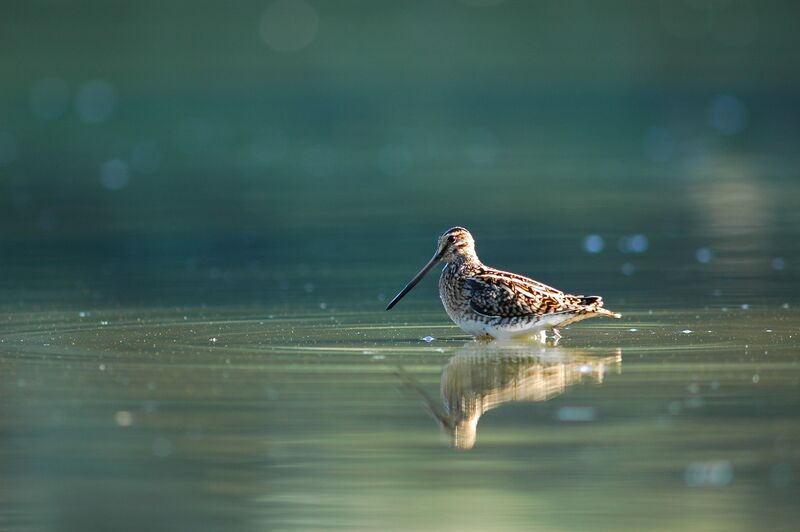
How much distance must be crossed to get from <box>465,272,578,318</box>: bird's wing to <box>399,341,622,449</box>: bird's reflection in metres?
0.21

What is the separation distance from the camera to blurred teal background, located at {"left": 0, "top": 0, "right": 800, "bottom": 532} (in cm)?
669

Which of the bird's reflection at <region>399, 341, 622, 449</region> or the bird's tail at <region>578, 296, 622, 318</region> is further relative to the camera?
the bird's tail at <region>578, 296, 622, 318</region>

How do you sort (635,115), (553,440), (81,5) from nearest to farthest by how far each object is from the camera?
(553,440) < (635,115) < (81,5)

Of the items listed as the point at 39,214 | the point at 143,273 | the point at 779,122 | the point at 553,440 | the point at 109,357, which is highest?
the point at 779,122

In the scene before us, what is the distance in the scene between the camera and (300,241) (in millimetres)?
16000

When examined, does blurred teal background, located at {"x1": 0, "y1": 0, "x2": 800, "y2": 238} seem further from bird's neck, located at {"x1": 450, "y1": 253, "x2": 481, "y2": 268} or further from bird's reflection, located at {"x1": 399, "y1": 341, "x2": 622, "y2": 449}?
bird's reflection, located at {"x1": 399, "y1": 341, "x2": 622, "y2": 449}

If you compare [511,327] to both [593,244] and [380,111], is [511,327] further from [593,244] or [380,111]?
[380,111]

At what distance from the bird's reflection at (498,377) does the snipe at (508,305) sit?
0.16m

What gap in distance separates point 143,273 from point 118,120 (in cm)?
1957

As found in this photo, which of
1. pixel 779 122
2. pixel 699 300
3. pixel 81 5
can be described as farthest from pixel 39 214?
pixel 81 5

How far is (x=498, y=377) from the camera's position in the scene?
29.0ft

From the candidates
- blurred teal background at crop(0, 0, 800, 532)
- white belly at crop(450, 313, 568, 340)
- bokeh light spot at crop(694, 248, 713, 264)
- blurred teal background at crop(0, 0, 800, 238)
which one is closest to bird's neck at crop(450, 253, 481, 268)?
blurred teal background at crop(0, 0, 800, 532)

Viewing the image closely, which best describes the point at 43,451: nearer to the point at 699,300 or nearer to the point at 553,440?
the point at 553,440

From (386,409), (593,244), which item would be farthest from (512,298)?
(593,244)
